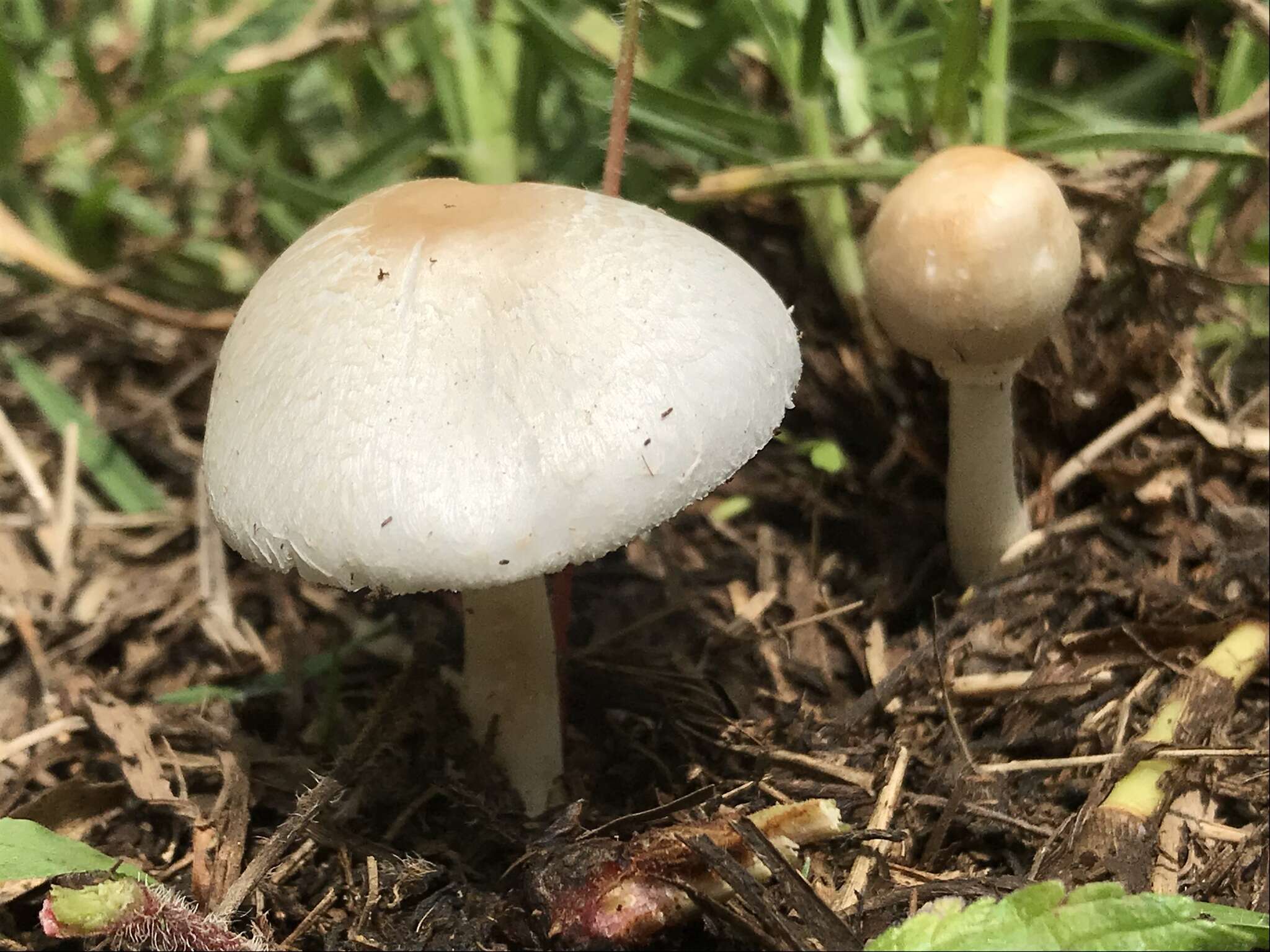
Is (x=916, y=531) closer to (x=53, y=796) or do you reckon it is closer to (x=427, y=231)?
(x=427, y=231)

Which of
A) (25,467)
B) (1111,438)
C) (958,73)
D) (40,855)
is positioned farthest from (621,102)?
(25,467)

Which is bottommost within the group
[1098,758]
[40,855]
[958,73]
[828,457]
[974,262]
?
[1098,758]

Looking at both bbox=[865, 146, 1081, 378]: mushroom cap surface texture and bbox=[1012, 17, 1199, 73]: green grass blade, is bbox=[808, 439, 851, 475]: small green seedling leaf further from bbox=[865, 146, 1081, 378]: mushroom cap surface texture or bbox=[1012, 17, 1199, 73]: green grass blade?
Result: bbox=[1012, 17, 1199, 73]: green grass blade

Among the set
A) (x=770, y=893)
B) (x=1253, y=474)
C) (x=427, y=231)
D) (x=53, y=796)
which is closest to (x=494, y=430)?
(x=427, y=231)

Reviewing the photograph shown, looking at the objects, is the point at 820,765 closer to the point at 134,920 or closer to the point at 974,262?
the point at 974,262

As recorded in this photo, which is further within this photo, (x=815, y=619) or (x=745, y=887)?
(x=815, y=619)

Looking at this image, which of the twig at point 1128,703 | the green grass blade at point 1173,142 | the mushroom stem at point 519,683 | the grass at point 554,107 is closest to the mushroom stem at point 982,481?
the twig at point 1128,703

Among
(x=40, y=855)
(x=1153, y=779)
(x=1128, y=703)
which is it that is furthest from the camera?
(x=1128, y=703)
